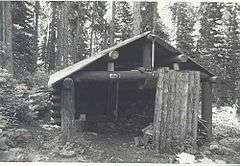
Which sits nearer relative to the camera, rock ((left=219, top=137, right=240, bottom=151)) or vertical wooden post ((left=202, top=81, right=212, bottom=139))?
rock ((left=219, top=137, right=240, bottom=151))

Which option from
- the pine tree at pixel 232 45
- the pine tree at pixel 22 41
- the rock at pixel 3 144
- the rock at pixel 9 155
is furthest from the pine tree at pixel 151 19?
the rock at pixel 9 155

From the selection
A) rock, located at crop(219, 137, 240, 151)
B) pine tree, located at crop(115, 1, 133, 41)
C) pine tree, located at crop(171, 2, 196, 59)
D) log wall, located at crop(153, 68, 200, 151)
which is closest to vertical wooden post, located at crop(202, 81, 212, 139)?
rock, located at crop(219, 137, 240, 151)

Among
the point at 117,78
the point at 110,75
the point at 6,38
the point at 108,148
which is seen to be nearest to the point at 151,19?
the point at 6,38

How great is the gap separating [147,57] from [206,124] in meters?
3.00

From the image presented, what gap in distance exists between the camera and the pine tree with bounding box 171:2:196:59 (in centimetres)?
1406

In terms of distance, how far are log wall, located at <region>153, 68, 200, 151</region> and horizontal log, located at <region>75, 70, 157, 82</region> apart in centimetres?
53

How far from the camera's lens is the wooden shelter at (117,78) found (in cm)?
1070

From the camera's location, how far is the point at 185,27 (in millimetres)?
15891

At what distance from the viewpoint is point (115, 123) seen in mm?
14484

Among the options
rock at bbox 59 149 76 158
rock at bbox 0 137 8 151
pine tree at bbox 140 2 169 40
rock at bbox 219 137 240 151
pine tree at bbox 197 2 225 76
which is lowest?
rock at bbox 59 149 76 158

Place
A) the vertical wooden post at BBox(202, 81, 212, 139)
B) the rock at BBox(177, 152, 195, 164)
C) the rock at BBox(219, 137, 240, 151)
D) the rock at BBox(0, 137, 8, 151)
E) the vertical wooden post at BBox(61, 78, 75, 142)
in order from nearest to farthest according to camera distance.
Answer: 1. the rock at BBox(0, 137, 8, 151)
2. the rock at BBox(177, 152, 195, 164)
3. the vertical wooden post at BBox(61, 78, 75, 142)
4. the rock at BBox(219, 137, 240, 151)
5. the vertical wooden post at BBox(202, 81, 212, 139)

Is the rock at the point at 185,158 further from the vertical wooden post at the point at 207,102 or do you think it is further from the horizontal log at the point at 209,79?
the horizontal log at the point at 209,79

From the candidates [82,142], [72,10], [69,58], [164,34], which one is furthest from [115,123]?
[72,10]

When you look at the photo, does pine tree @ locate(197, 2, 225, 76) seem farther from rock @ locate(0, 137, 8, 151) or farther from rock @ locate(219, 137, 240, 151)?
rock @ locate(0, 137, 8, 151)
